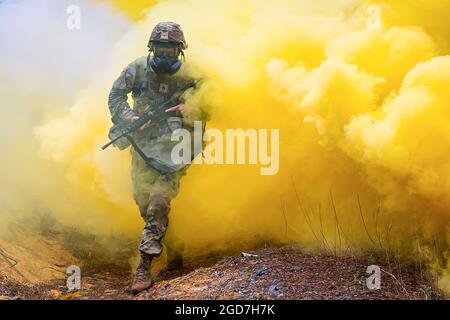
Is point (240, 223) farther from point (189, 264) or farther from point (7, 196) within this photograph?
point (7, 196)

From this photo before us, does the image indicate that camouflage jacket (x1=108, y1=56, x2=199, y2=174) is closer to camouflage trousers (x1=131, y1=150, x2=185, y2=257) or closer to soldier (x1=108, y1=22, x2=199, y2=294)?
soldier (x1=108, y1=22, x2=199, y2=294)

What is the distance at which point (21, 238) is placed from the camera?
26.5ft

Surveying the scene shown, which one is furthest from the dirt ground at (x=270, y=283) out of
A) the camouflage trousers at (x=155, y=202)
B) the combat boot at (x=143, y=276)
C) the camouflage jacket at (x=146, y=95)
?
the camouflage jacket at (x=146, y=95)

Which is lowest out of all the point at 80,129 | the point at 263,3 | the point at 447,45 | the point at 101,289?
the point at 101,289

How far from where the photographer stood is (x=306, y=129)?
24.8 feet

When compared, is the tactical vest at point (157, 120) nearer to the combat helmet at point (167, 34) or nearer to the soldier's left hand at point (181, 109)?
→ the soldier's left hand at point (181, 109)

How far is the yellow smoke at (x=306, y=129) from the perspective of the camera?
6.52 meters

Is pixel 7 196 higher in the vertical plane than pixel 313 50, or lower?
lower

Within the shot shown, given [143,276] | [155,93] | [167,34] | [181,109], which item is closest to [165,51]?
[167,34]

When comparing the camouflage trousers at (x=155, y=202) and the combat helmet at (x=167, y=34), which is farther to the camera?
the combat helmet at (x=167, y=34)

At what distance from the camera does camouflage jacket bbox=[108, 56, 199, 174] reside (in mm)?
7113

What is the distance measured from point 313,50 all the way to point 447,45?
5.06 feet
